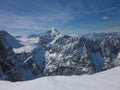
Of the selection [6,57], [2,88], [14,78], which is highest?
[2,88]

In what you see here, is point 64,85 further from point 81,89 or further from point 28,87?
point 28,87

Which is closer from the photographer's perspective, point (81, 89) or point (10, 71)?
point (81, 89)

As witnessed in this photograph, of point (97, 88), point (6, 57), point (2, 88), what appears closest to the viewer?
point (97, 88)

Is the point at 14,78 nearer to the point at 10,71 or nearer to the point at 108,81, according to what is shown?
the point at 10,71

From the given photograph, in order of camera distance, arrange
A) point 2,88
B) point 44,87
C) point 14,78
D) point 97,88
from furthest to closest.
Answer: point 14,78, point 2,88, point 44,87, point 97,88

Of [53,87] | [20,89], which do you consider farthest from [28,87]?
[53,87]

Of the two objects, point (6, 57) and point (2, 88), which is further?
point (6, 57)

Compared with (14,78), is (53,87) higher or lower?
higher

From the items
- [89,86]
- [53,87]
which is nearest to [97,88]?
[89,86]

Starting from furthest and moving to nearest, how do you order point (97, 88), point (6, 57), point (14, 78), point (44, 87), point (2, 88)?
point (6, 57), point (14, 78), point (2, 88), point (44, 87), point (97, 88)
